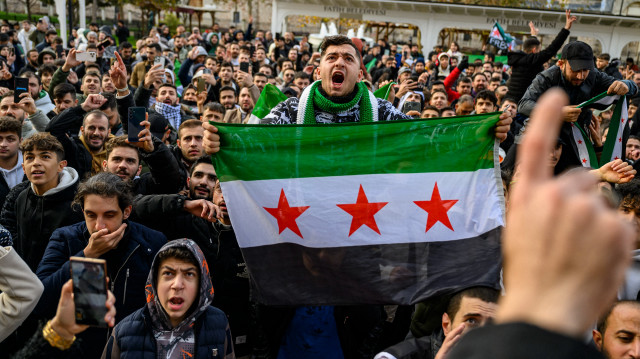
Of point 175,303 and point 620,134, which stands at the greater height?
point 620,134

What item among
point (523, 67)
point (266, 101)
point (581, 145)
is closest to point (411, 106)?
point (581, 145)

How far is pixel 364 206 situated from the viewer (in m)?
3.60

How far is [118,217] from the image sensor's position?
12.3 feet

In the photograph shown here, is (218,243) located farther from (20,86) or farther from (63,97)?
(63,97)

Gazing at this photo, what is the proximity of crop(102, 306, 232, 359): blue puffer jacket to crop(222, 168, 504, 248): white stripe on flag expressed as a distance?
0.56 meters

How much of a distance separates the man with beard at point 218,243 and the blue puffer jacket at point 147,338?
780 millimetres

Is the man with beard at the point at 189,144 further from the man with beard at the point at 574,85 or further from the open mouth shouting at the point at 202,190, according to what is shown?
the man with beard at the point at 574,85

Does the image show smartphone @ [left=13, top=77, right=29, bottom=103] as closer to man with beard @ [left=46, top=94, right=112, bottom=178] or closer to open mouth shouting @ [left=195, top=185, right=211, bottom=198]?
man with beard @ [left=46, top=94, right=112, bottom=178]

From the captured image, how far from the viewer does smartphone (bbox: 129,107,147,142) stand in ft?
14.8

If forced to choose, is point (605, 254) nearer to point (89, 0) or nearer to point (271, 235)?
point (271, 235)

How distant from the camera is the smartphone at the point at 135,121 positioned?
4.51m

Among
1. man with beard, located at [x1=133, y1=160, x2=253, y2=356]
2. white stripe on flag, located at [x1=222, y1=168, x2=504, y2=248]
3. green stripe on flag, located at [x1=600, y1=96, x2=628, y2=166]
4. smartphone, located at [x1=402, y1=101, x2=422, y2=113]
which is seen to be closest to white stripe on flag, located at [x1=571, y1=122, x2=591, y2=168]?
green stripe on flag, located at [x1=600, y1=96, x2=628, y2=166]

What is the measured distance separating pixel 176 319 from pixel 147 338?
0.58 feet

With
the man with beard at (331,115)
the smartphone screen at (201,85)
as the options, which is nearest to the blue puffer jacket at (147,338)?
the man with beard at (331,115)
